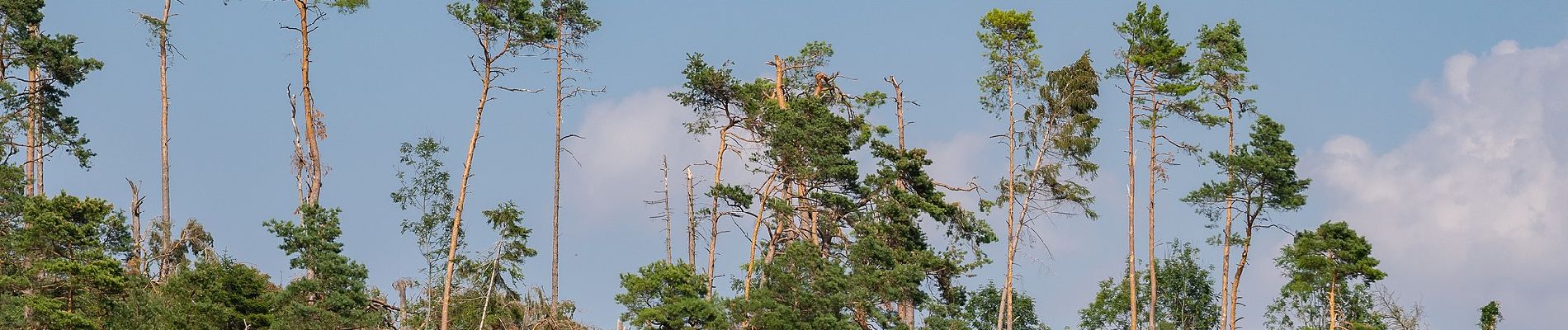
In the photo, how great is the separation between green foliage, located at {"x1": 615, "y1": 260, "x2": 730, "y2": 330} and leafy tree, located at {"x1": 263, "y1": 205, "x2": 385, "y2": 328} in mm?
5365

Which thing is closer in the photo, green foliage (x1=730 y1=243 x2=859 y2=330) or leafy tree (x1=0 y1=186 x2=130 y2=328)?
leafy tree (x1=0 y1=186 x2=130 y2=328)

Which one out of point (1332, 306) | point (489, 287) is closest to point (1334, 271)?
point (1332, 306)

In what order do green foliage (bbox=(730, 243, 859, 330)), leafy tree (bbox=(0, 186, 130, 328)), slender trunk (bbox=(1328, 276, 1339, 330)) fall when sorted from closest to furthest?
1. leafy tree (bbox=(0, 186, 130, 328))
2. green foliage (bbox=(730, 243, 859, 330))
3. slender trunk (bbox=(1328, 276, 1339, 330))

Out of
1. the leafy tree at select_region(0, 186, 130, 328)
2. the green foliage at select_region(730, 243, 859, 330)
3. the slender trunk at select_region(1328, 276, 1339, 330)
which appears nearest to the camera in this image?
the leafy tree at select_region(0, 186, 130, 328)

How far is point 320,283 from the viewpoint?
39.6m

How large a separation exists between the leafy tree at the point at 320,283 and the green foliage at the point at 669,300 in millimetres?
5365

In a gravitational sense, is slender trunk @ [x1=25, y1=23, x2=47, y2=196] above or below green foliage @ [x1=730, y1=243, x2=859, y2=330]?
above

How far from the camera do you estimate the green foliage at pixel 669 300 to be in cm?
4125

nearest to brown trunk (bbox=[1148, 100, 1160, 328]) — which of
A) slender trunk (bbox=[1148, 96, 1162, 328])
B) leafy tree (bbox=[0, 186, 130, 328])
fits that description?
slender trunk (bbox=[1148, 96, 1162, 328])

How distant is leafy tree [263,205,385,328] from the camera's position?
39250 mm

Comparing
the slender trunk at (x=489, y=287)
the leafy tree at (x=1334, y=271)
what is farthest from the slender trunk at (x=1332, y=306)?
the slender trunk at (x=489, y=287)

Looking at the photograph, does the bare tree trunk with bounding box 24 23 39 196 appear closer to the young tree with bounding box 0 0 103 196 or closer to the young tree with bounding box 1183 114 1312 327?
the young tree with bounding box 0 0 103 196

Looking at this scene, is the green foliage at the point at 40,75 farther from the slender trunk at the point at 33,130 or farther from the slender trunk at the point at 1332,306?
the slender trunk at the point at 1332,306

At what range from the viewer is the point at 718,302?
42.0 metres
